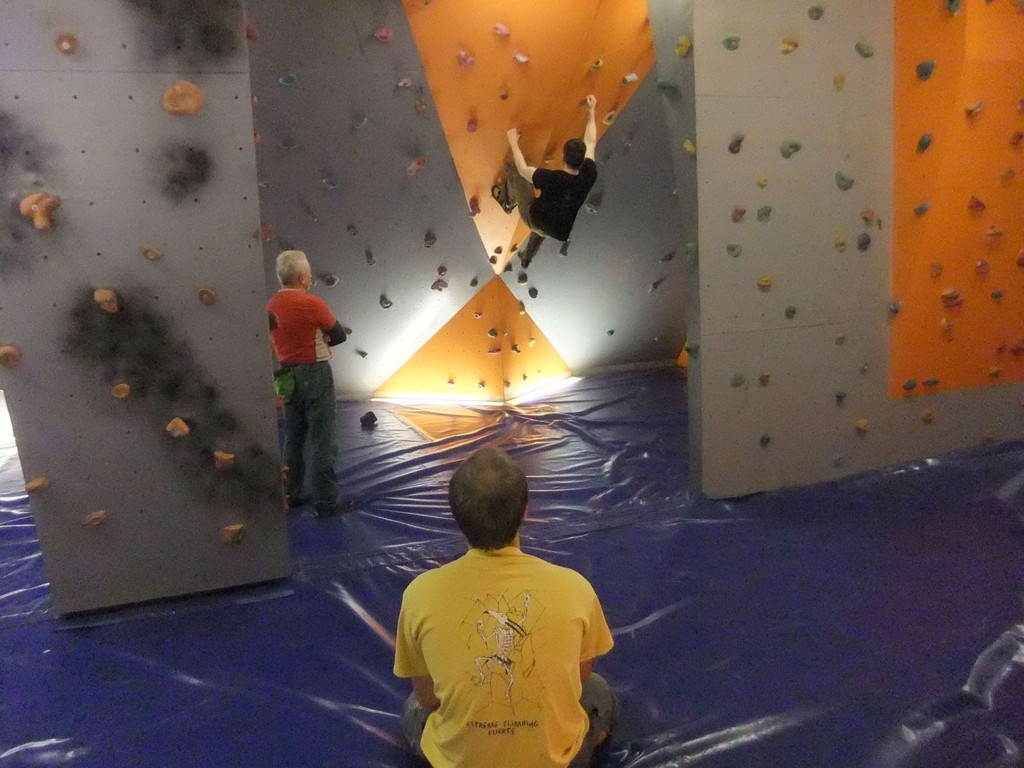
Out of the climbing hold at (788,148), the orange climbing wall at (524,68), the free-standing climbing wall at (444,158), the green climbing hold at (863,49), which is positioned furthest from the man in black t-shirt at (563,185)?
the green climbing hold at (863,49)

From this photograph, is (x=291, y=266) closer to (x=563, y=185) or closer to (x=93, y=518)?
(x=93, y=518)

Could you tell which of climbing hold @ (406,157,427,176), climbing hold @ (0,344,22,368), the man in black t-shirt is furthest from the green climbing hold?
climbing hold @ (0,344,22,368)

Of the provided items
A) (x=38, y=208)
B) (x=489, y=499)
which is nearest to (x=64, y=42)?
(x=38, y=208)

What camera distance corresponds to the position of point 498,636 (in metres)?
1.37

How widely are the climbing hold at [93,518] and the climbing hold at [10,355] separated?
1.74 ft

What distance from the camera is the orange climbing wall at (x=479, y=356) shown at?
533 cm

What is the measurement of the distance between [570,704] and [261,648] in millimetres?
1243

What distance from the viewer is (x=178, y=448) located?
Answer: 2506mm

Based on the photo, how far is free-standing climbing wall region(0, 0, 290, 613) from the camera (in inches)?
86.5

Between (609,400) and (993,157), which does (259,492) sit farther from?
(993,157)

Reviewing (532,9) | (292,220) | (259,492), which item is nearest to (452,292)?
(292,220)

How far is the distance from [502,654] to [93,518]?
173 centimetres

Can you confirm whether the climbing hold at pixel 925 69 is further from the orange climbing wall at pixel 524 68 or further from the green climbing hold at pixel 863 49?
the orange climbing wall at pixel 524 68

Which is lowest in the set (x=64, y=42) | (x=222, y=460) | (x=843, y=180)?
(x=222, y=460)
